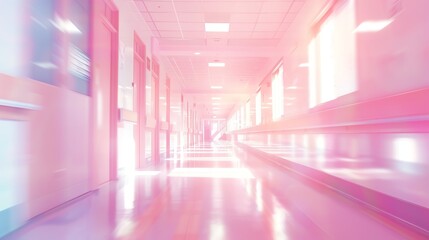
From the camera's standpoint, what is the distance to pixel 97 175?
4.22 metres

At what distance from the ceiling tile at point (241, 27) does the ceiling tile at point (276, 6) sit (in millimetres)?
840

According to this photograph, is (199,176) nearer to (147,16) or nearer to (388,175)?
(388,175)

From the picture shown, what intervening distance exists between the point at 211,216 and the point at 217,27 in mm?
5552

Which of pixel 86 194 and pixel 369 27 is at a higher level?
pixel 369 27

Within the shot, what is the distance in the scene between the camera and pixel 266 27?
7352mm

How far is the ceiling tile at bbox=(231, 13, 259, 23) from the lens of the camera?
655cm

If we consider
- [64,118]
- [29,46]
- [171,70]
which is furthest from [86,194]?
[171,70]

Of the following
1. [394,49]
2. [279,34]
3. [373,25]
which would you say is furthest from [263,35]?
[394,49]

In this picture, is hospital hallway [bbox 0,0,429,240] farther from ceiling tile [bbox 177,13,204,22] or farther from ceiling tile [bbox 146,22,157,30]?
ceiling tile [bbox 146,22,157,30]

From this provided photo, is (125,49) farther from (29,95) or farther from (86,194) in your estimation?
(29,95)

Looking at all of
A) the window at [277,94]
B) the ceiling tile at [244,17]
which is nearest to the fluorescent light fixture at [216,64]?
the window at [277,94]

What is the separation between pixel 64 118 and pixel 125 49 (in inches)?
106

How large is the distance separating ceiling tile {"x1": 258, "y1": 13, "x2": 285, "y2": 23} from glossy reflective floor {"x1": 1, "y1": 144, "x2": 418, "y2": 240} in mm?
3914

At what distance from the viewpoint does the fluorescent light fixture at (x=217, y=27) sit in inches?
283
